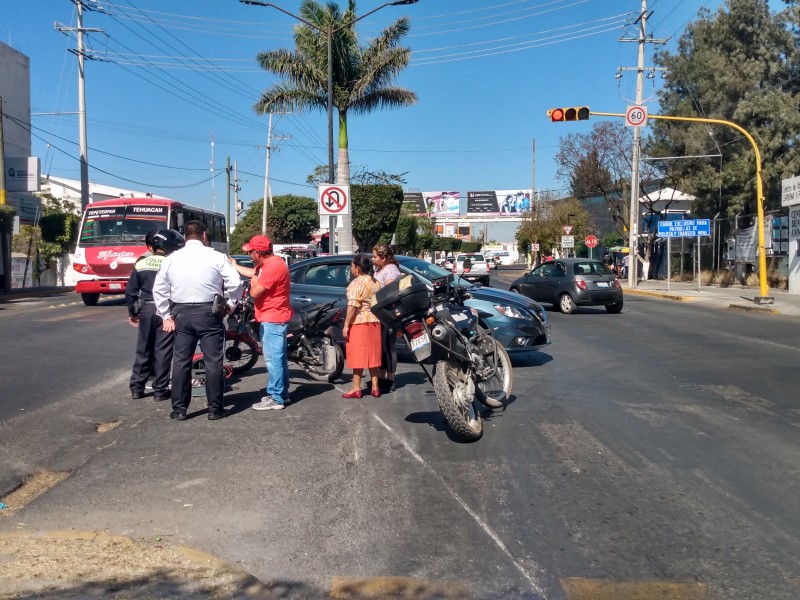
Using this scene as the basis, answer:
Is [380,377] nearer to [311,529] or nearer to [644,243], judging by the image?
[311,529]

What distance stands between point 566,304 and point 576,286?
1.96 ft

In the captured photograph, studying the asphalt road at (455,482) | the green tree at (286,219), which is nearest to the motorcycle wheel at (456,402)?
the asphalt road at (455,482)

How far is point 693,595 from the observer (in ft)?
12.4

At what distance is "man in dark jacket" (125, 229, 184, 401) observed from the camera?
320 inches

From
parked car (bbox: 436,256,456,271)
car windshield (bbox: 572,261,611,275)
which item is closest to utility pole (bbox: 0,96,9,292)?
parked car (bbox: 436,256,456,271)

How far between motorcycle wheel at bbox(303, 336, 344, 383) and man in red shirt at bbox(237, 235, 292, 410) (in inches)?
54.1

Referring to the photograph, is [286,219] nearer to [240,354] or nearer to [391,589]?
[240,354]

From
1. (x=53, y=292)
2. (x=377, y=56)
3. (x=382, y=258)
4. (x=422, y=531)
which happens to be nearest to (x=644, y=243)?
(x=377, y=56)

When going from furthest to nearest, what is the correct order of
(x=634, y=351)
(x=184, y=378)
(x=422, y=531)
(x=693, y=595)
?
(x=634, y=351)
(x=184, y=378)
(x=422, y=531)
(x=693, y=595)

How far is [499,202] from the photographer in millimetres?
82375

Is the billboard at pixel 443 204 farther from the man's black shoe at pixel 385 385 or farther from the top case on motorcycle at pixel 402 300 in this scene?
the top case on motorcycle at pixel 402 300

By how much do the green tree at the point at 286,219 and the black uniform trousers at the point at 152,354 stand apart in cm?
5923

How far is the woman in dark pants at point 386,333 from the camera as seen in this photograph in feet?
27.8

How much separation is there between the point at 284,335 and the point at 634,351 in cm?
683
